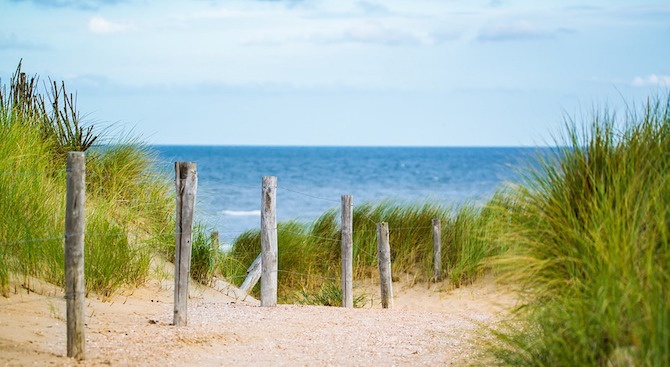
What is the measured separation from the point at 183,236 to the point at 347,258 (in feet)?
9.06

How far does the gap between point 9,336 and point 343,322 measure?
10.6ft

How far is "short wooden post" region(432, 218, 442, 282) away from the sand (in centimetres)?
225

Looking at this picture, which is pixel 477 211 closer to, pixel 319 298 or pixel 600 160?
pixel 319 298

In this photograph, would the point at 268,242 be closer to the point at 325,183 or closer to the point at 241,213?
the point at 241,213

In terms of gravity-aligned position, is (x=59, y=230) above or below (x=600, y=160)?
below

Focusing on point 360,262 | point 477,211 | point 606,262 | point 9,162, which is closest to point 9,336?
point 9,162

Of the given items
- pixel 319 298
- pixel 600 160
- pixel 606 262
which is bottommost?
pixel 319 298

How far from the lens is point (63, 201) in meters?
8.74

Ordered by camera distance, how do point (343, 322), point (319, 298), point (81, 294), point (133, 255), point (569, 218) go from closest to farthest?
point (569, 218), point (81, 294), point (343, 322), point (133, 255), point (319, 298)

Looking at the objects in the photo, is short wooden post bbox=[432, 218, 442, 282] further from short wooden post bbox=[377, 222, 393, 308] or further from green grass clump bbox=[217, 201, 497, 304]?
short wooden post bbox=[377, 222, 393, 308]

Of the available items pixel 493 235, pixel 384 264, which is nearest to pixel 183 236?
pixel 384 264

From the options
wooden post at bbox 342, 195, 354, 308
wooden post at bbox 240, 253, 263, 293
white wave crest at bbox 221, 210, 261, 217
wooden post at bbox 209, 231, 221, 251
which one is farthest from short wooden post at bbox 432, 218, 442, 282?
white wave crest at bbox 221, 210, 261, 217

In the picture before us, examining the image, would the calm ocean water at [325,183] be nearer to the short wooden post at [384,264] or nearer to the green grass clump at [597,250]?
the short wooden post at [384,264]

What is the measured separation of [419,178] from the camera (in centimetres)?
5934
